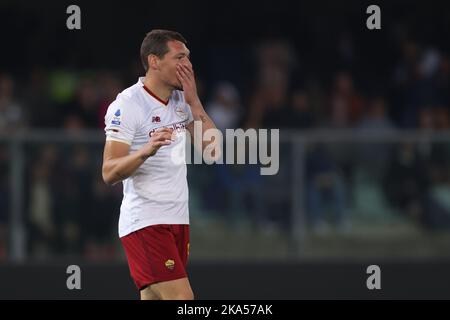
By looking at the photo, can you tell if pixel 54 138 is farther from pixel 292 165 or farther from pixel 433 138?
pixel 433 138

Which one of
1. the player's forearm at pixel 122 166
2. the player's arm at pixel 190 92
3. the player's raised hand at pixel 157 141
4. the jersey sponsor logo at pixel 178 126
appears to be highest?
the player's arm at pixel 190 92

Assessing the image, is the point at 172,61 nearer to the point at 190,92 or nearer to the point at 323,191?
the point at 190,92

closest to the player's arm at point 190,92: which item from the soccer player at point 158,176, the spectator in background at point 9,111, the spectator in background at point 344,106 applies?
the soccer player at point 158,176

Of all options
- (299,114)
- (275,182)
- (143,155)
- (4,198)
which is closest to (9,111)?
(4,198)

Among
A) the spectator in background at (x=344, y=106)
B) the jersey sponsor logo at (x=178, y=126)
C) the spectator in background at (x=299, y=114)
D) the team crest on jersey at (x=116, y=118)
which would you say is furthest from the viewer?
the spectator in background at (x=344, y=106)

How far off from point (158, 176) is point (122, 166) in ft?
1.59

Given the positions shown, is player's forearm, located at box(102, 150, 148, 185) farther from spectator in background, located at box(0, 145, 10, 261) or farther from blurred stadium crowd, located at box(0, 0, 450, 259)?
spectator in background, located at box(0, 145, 10, 261)

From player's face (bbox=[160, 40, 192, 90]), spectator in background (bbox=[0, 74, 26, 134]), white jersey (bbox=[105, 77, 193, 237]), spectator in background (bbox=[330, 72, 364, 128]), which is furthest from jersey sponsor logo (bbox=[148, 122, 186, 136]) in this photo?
spectator in background (bbox=[330, 72, 364, 128])

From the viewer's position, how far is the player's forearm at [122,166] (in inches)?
327

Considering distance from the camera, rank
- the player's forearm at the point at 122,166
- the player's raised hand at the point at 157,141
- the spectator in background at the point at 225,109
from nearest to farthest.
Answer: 1. the player's raised hand at the point at 157,141
2. the player's forearm at the point at 122,166
3. the spectator in background at the point at 225,109

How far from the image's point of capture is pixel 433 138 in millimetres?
14047

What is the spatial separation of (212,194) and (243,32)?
13.1 ft

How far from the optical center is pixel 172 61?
8773 mm

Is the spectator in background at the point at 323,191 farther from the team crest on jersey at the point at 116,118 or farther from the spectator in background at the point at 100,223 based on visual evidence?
the team crest on jersey at the point at 116,118
